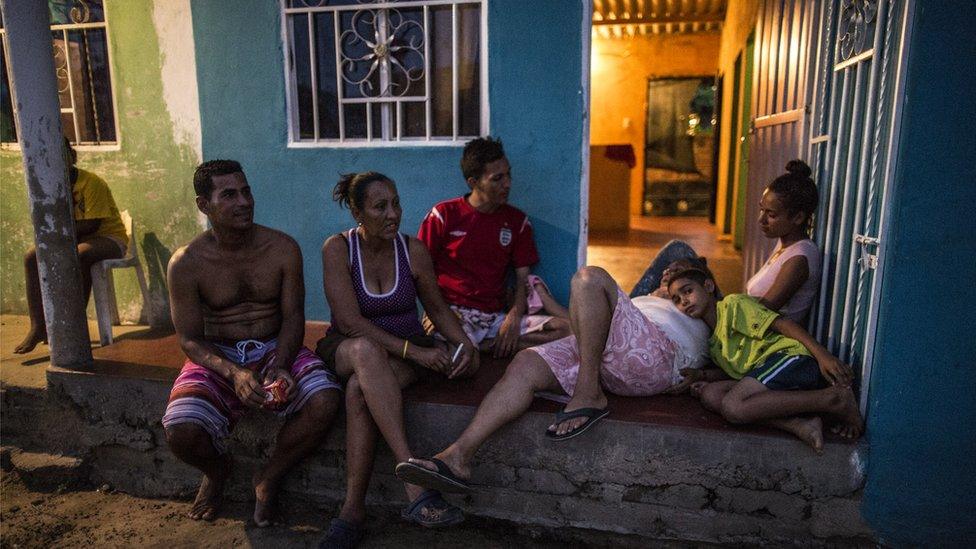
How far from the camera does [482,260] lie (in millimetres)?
3625

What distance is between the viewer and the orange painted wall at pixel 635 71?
12461 millimetres

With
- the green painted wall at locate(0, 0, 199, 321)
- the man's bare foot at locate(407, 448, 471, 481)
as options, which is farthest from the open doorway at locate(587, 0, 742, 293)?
the man's bare foot at locate(407, 448, 471, 481)

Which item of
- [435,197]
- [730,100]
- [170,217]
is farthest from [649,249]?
[170,217]

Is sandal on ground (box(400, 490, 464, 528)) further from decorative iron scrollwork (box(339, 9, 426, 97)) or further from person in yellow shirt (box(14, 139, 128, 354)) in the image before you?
person in yellow shirt (box(14, 139, 128, 354))

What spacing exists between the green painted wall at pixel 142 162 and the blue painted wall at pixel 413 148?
0.28 m

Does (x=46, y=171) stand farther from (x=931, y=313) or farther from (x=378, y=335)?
(x=931, y=313)

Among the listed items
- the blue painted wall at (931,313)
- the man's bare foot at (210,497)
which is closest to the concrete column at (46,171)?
the man's bare foot at (210,497)

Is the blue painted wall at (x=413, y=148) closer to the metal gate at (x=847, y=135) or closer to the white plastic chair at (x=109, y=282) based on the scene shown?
the white plastic chair at (x=109, y=282)

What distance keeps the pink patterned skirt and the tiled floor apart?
2.55 meters

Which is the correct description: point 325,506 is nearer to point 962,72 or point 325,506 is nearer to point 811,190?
point 811,190

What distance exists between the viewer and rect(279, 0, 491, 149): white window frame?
12.6 feet

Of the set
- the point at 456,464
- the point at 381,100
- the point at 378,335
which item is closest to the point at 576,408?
the point at 456,464

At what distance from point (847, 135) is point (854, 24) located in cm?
47

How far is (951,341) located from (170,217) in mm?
4498
